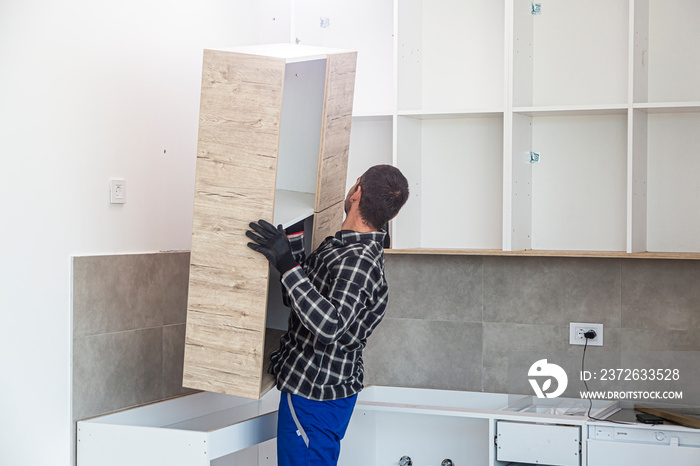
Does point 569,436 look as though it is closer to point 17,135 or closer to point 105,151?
point 105,151

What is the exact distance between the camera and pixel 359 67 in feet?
11.0

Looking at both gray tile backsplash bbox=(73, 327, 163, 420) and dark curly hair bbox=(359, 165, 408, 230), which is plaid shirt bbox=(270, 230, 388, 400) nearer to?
dark curly hair bbox=(359, 165, 408, 230)

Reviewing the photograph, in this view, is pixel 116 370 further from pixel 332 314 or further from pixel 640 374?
pixel 640 374

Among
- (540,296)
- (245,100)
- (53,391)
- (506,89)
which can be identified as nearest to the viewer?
(245,100)

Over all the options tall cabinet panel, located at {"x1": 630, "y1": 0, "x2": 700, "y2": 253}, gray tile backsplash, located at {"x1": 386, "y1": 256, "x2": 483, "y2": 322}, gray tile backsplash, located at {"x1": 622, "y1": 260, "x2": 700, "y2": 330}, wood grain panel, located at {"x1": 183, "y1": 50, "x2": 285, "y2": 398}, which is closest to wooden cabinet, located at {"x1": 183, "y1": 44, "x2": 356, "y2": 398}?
wood grain panel, located at {"x1": 183, "y1": 50, "x2": 285, "y2": 398}

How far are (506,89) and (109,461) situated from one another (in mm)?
1927

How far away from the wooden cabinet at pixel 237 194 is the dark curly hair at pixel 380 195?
144mm

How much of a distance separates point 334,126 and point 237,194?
36 cm

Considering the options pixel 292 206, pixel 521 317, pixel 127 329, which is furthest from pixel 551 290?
pixel 127 329

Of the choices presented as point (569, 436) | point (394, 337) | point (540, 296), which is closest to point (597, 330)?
point (540, 296)

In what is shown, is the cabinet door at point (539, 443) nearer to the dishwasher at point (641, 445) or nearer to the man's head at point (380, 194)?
the dishwasher at point (641, 445)

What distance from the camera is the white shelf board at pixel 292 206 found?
242 cm

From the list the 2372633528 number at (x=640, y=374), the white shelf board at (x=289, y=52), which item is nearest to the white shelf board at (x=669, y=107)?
the 2372633528 number at (x=640, y=374)

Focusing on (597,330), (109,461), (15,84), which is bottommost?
(109,461)
